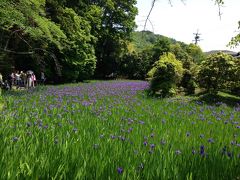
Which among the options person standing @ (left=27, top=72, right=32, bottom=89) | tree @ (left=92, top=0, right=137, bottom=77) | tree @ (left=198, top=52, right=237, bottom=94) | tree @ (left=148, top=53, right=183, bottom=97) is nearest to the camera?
tree @ (left=198, top=52, right=237, bottom=94)

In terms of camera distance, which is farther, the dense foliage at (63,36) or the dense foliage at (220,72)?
the dense foliage at (220,72)

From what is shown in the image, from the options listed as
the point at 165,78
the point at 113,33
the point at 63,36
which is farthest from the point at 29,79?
the point at 113,33

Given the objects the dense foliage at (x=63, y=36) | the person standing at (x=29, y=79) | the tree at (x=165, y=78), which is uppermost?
the dense foliage at (x=63, y=36)

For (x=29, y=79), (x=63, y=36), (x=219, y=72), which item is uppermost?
(x=63, y=36)

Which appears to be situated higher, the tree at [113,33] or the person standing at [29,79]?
the tree at [113,33]

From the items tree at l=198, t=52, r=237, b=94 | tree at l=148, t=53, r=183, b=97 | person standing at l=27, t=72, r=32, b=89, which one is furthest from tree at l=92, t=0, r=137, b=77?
tree at l=198, t=52, r=237, b=94

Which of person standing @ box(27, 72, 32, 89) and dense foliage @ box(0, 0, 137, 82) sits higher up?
dense foliage @ box(0, 0, 137, 82)

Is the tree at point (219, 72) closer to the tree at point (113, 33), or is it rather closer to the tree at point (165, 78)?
the tree at point (165, 78)

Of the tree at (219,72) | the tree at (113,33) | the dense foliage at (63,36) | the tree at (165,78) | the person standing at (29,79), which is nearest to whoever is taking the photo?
the dense foliage at (63,36)

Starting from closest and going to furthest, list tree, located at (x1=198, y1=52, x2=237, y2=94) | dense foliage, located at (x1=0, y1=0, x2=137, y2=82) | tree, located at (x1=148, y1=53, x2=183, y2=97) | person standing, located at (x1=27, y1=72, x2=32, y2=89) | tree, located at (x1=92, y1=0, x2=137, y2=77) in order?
dense foliage, located at (x1=0, y1=0, x2=137, y2=82) < tree, located at (x1=198, y1=52, x2=237, y2=94) < tree, located at (x1=148, y1=53, x2=183, y2=97) < person standing, located at (x1=27, y1=72, x2=32, y2=89) < tree, located at (x1=92, y1=0, x2=137, y2=77)

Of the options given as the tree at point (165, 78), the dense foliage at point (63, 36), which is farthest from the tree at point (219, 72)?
the dense foliage at point (63, 36)

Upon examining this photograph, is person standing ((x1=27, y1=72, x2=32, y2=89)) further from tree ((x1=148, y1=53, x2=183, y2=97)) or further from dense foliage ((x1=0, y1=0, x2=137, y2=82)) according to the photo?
tree ((x1=148, y1=53, x2=183, y2=97))

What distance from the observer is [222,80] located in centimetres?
1712

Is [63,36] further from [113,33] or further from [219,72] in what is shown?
[113,33]
